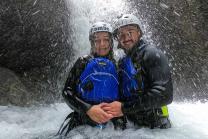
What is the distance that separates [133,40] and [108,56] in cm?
43

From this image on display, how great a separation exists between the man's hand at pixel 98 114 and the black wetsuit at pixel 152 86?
9.2 inches

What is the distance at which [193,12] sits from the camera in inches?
464

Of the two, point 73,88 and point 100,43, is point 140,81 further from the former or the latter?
point 73,88

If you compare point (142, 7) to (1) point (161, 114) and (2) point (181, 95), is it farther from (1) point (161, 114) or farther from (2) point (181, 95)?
(1) point (161, 114)

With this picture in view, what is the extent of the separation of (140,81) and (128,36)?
696 mm

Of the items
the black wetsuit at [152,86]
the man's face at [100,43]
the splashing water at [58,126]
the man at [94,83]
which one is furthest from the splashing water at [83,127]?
the man's face at [100,43]

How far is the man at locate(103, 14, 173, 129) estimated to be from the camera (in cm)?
458

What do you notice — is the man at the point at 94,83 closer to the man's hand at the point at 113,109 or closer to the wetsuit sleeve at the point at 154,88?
the man's hand at the point at 113,109

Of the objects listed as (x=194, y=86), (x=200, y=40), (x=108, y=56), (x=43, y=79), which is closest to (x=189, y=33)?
(x=200, y=40)

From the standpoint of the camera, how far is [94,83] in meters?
4.87

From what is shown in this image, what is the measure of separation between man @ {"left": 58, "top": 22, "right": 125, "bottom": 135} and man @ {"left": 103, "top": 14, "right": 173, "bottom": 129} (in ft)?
0.51

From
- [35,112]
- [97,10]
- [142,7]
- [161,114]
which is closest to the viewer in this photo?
[161,114]

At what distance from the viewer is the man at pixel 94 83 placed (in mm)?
4832

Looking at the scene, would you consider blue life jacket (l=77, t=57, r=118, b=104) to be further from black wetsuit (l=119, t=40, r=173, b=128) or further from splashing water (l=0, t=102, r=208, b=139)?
splashing water (l=0, t=102, r=208, b=139)
